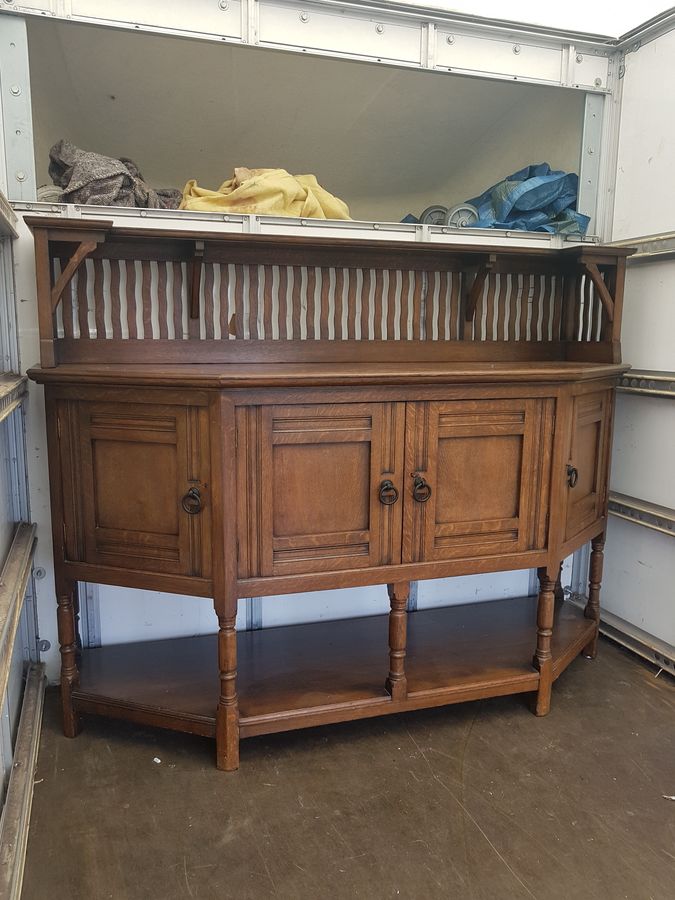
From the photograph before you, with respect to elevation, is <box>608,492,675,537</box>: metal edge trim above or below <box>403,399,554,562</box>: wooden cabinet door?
below

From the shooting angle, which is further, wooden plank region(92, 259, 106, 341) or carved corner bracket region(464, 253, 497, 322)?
carved corner bracket region(464, 253, 497, 322)

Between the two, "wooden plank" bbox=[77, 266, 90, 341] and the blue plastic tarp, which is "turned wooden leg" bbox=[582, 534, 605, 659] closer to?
the blue plastic tarp

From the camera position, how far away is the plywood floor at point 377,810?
1.51 meters

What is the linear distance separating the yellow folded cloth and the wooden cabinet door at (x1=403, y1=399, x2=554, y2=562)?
910 millimetres

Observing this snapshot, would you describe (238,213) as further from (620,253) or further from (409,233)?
(620,253)

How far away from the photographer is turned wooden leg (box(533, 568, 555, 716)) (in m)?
2.13

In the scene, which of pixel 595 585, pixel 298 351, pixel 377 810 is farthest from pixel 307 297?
pixel 377 810

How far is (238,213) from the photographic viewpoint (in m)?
2.27

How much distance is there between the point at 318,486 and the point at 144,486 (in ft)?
1.53

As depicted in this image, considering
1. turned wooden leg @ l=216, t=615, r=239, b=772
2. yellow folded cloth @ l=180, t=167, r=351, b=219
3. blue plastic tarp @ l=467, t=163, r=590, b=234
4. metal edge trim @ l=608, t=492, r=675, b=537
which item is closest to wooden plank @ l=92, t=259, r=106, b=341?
yellow folded cloth @ l=180, t=167, r=351, b=219

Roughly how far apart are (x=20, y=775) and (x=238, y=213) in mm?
1745

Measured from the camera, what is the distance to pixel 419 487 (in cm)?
192

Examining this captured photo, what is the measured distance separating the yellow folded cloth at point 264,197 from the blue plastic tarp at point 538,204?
666 millimetres

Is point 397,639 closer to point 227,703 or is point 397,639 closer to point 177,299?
point 227,703
